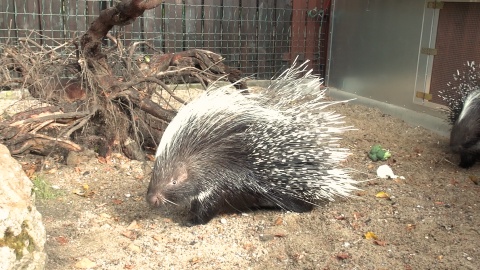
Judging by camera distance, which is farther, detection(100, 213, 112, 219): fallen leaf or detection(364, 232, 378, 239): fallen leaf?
detection(100, 213, 112, 219): fallen leaf

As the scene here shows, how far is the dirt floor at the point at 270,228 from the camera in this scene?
7.80 ft

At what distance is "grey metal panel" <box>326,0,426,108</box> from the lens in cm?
485

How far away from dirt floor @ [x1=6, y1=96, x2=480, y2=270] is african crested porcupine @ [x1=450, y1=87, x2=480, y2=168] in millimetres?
108

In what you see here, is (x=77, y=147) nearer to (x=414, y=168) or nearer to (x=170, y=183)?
(x=170, y=183)

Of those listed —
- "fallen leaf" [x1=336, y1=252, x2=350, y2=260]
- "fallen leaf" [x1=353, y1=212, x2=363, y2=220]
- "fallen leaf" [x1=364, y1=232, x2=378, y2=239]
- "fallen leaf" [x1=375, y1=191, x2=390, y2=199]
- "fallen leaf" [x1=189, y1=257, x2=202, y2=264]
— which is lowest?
"fallen leaf" [x1=189, y1=257, x2=202, y2=264]

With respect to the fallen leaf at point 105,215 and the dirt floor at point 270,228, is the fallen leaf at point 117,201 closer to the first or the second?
the dirt floor at point 270,228

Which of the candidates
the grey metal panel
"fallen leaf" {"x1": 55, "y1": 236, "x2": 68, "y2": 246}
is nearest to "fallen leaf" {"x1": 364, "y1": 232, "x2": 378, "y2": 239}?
"fallen leaf" {"x1": 55, "y1": 236, "x2": 68, "y2": 246}

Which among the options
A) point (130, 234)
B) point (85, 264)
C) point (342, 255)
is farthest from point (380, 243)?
point (85, 264)

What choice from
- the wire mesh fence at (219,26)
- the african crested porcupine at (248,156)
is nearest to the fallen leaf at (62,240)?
the african crested porcupine at (248,156)

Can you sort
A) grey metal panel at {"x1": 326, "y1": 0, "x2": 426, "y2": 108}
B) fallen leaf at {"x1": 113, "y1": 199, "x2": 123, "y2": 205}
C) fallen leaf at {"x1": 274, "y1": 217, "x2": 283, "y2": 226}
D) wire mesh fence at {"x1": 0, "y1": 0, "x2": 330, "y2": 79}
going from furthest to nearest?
wire mesh fence at {"x1": 0, "y1": 0, "x2": 330, "y2": 79}
grey metal panel at {"x1": 326, "y1": 0, "x2": 426, "y2": 108}
fallen leaf at {"x1": 113, "y1": 199, "x2": 123, "y2": 205}
fallen leaf at {"x1": 274, "y1": 217, "x2": 283, "y2": 226}

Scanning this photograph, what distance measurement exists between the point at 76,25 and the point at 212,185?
3.46 meters

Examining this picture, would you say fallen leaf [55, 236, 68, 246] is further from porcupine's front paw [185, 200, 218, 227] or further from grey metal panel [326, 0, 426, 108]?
grey metal panel [326, 0, 426, 108]

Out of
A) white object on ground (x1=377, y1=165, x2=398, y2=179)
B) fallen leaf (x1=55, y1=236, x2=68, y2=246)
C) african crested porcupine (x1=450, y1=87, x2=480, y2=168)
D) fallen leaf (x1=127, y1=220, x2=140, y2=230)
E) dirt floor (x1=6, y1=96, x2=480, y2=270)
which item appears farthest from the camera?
african crested porcupine (x1=450, y1=87, x2=480, y2=168)

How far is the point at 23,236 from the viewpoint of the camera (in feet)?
5.74
